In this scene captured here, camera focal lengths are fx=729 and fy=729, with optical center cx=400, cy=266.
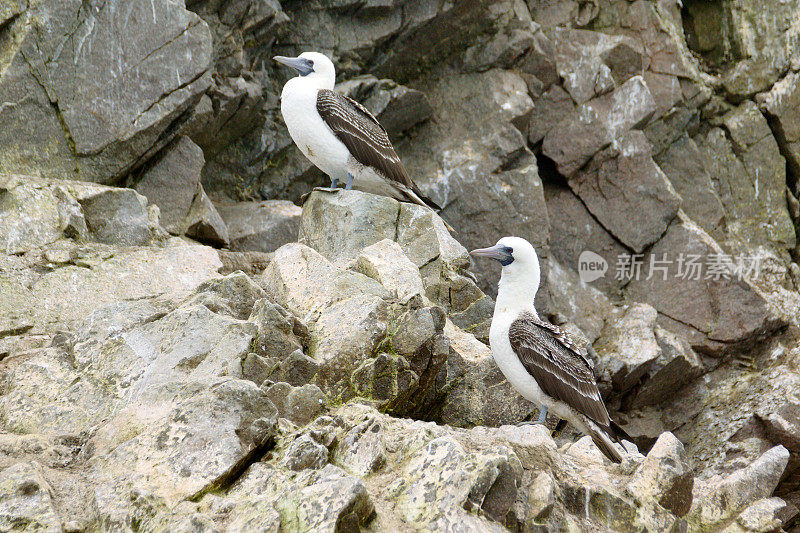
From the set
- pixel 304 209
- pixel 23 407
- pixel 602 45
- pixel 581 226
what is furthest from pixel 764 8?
pixel 23 407

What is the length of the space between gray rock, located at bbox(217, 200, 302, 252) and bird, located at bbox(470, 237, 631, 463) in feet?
17.9

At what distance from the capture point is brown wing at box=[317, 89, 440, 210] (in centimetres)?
842

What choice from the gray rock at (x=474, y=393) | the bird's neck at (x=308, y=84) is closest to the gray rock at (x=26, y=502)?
the gray rock at (x=474, y=393)

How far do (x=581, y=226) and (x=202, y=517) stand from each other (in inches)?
475

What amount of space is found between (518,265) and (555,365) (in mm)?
1008

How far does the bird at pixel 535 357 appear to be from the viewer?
6.49 meters

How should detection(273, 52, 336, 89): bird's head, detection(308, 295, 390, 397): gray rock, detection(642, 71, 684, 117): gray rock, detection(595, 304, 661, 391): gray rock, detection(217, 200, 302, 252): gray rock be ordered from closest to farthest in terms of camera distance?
detection(308, 295, 390, 397): gray rock
detection(273, 52, 336, 89): bird's head
detection(217, 200, 302, 252): gray rock
detection(595, 304, 661, 391): gray rock
detection(642, 71, 684, 117): gray rock

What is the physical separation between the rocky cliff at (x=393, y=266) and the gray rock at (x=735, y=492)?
0.02m

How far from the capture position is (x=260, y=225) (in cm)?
1169

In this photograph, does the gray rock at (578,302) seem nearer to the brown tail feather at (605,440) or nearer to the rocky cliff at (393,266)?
the rocky cliff at (393,266)

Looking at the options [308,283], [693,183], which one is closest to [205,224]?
[308,283]

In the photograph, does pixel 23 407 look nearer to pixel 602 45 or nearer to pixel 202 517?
pixel 202 517

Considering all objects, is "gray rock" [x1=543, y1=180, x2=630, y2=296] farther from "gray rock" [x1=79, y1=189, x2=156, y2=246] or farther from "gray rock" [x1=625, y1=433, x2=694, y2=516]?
"gray rock" [x1=625, y1=433, x2=694, y2=516]

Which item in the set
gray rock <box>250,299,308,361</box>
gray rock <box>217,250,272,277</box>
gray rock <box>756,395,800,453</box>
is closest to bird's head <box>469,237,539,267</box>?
gray rock <box>250,299,308,361</box>
